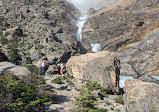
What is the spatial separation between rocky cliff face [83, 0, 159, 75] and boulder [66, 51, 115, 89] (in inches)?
550

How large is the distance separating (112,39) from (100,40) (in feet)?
12.9

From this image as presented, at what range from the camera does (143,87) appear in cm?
915

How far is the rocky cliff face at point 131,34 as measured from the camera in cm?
2991

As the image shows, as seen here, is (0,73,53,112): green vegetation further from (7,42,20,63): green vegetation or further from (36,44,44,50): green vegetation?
(36,44,44,50): green vegetation

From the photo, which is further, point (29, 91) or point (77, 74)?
point (77, 74)

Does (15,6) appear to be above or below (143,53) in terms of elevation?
above

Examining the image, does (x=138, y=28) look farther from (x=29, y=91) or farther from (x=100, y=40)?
(x=29, y=91)

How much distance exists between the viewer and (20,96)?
23.7 ft

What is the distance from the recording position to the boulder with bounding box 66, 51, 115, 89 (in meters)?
14.0

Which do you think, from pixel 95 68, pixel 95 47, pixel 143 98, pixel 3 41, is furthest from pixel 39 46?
pixel 95 47

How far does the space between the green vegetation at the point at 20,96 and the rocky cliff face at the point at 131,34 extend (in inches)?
915

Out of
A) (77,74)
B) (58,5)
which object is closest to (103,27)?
(58,5)

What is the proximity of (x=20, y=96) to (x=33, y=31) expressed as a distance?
86.3ft

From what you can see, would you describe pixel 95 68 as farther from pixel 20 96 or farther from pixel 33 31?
pixel 33 31
